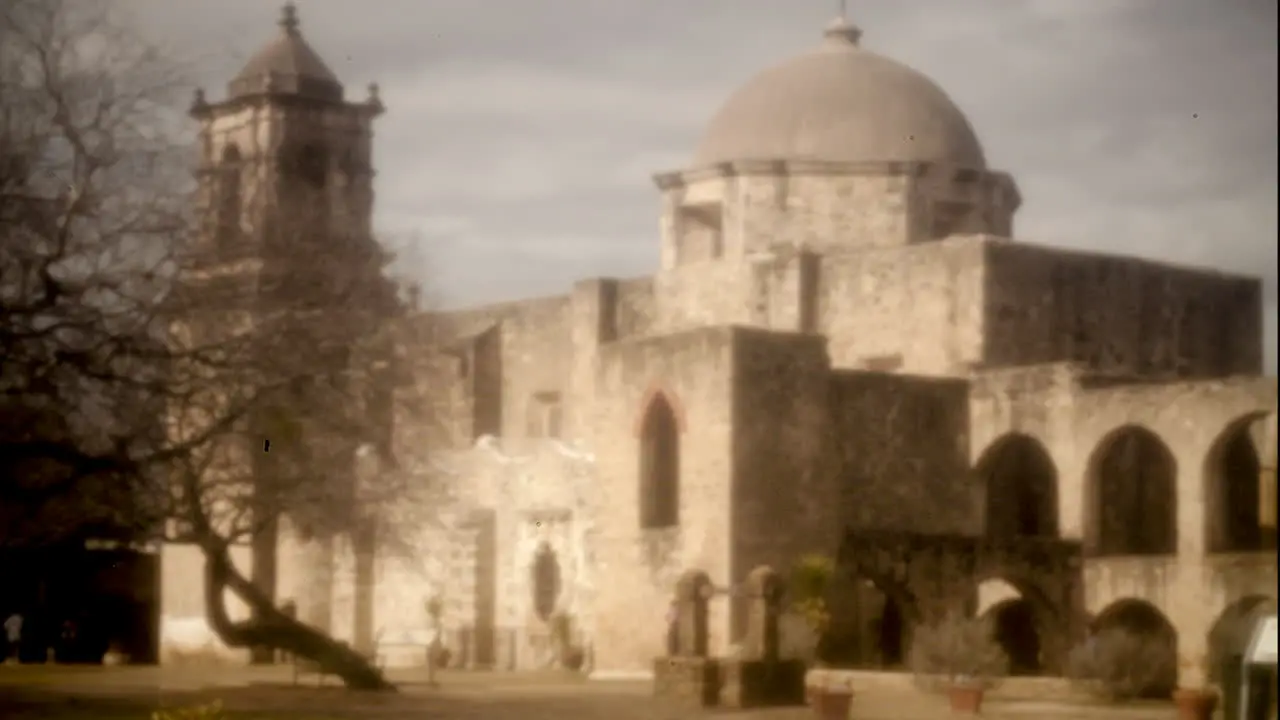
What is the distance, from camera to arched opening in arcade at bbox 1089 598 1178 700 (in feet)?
92.2

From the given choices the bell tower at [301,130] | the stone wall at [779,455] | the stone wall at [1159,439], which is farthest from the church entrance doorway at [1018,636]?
the bell tower at [301,130]

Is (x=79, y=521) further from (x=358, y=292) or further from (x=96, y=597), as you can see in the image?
(x=96, y=597)

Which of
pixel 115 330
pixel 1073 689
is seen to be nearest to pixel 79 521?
pixel 115 330

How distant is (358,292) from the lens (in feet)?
87.8

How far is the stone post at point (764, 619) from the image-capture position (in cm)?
2427

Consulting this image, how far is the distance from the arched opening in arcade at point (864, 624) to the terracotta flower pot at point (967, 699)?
5644 mm

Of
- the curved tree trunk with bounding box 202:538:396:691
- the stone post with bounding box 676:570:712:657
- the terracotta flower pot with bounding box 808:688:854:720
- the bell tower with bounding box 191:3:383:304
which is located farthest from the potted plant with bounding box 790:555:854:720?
the bell tower with bounding box 191:3:383:304

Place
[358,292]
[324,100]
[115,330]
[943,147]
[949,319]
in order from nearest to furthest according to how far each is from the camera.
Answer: [115,330]
[358,292]
[949,319]
[943,147]
[324,100]

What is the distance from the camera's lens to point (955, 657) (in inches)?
1041

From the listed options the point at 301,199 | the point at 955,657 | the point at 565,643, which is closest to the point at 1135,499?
the point at 955,657

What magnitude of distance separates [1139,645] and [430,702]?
8599mm

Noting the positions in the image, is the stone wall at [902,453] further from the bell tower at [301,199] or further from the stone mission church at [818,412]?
Result: the bell tower at [301,199]

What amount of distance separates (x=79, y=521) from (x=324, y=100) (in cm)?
1676

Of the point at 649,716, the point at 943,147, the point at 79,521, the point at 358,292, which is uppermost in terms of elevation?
the point at 943,147
